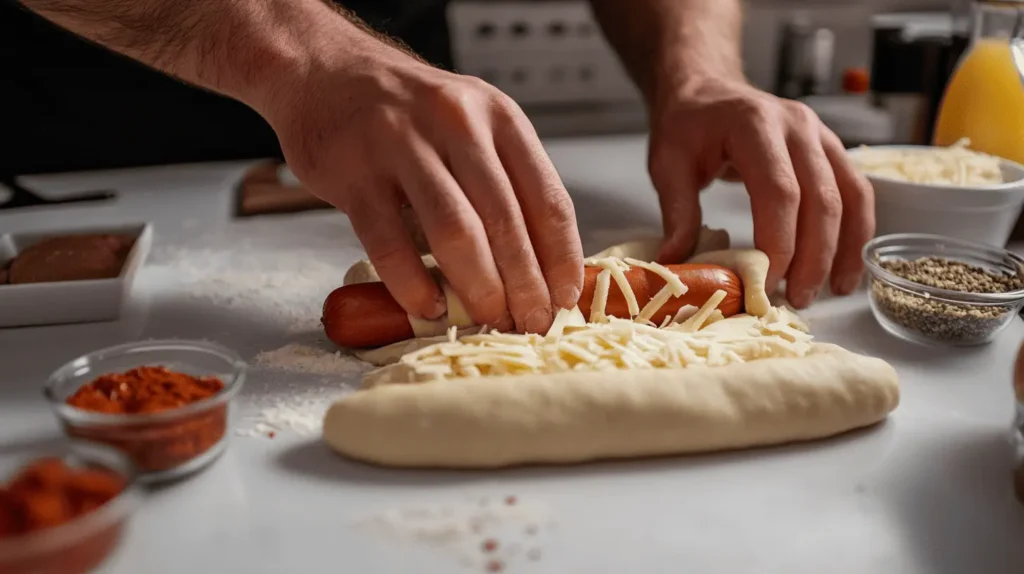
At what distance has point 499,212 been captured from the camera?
1166 millimetres

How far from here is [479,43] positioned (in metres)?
3.19

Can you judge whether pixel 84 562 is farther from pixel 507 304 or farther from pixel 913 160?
pixel 913 160

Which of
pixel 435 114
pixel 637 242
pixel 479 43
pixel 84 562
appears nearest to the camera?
pixel 84 562

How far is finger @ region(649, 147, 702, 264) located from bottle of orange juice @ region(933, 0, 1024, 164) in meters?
0.77

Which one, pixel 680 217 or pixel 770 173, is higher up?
pixel 770 173

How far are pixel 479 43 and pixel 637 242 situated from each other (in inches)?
73.1

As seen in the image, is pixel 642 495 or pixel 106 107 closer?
pixel 642 495

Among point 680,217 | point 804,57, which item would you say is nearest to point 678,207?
point 680,217

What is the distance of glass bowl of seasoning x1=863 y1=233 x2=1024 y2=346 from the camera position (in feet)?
4.25

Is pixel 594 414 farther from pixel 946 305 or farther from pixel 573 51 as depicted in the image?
pixel 573 51

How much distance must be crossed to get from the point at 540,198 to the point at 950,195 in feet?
3.01

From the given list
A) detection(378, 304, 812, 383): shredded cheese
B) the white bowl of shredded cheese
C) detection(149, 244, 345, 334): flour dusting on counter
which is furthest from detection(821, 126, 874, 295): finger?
detection(149, 244, 345, 334): flour dusting on counter

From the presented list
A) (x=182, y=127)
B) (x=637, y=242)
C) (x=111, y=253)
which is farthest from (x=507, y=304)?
(x=182, y=127)

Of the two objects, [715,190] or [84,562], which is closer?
[84,562]
